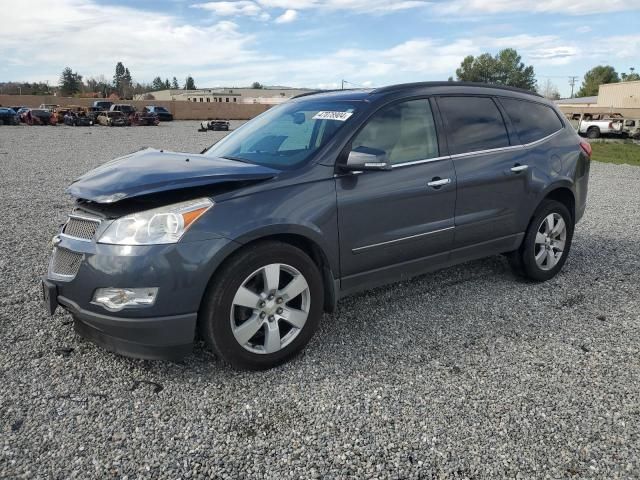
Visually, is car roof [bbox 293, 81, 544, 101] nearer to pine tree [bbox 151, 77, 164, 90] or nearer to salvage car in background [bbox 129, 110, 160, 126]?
salvage car in background [bbox 129, 110, 160, 126]

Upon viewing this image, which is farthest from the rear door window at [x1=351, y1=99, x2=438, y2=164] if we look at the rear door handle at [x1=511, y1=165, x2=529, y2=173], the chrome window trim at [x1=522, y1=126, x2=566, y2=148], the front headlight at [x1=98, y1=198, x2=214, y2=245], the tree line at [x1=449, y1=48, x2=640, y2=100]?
the tree line at [x1=449, y1=48, x2=640, y2=100]

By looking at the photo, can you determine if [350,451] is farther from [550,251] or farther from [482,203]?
[550,251]

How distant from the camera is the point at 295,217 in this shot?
3332 millimetres

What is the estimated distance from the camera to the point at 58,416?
2.87 metres

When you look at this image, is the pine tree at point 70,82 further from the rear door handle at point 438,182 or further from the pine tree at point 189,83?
the rear door handle at point 438,182

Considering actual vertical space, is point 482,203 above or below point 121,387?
above

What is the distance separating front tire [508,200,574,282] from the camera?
4.90 m

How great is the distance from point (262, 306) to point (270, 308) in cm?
6

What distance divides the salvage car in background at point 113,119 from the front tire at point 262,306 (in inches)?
1578

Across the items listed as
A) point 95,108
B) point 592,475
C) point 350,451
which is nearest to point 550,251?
point 592,475

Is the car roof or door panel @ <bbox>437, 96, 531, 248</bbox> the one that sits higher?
the car roof

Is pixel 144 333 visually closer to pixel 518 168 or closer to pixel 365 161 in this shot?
pixel 365 161

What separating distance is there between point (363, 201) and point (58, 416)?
225cm

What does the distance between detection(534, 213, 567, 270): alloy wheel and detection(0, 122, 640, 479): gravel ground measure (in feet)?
1.08
